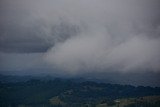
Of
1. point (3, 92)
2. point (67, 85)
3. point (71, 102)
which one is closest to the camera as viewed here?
point (71, 102)

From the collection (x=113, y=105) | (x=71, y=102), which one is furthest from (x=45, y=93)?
(x=113, y=105)

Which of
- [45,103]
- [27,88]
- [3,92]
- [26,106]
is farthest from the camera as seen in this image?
[27,88]

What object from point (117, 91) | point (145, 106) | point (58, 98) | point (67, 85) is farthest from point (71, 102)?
point (117, 91)

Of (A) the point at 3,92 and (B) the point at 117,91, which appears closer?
(A) the point at 3,92

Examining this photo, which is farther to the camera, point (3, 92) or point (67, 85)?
point (67, 85)

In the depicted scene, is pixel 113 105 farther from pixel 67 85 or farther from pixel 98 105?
pixel 67 85

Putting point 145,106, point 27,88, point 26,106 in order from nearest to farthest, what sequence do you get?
point 145,106, point 26,106, point 27,88

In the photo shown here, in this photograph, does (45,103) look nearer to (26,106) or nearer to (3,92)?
(26,106)

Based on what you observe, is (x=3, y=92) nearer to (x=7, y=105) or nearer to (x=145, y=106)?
(x=7, y=105)

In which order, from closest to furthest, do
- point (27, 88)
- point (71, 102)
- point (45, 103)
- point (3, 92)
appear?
point (45, 103) → point (71, 102) → point (3, 92) → point (27, 88)
